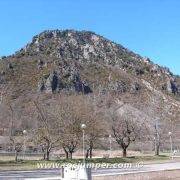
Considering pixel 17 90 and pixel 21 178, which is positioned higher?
pixel 17 90

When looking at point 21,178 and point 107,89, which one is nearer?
point 21,178

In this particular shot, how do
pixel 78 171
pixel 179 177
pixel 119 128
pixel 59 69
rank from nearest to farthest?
1. pixel 78 171
2. pixel 179 177
3. pixel 119 128
4. pixel 59 69

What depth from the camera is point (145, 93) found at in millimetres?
190875

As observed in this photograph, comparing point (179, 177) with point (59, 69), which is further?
point (59, 69)

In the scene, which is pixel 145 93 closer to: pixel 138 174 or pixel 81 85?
pixel 81 85

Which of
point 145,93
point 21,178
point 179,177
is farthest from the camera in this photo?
point 145,93

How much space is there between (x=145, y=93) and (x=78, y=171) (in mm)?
168480

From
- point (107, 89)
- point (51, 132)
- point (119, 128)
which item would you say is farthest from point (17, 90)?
point (51, 132)

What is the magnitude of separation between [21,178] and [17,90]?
410ft

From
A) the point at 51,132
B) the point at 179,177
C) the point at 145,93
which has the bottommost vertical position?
the point at 179,177

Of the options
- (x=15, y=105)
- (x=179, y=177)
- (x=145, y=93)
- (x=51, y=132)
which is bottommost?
(x=179, y=177)

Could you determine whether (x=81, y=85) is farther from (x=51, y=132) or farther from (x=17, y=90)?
(x=51, y=132)

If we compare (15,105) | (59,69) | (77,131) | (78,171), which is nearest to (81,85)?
(59,69)

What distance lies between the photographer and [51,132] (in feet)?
196
